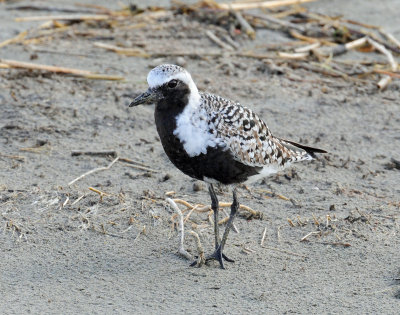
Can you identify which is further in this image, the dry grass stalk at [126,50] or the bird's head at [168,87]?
the dry grass stalk at [126,50]

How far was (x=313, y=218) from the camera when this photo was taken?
5.82 metres

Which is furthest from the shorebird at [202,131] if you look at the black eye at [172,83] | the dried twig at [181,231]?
the dried twig at [181,231]

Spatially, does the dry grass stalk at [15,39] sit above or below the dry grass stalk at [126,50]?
above

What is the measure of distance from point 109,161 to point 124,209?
1.06 m

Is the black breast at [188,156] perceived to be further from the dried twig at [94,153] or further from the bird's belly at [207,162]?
the dried twig at [94,153]

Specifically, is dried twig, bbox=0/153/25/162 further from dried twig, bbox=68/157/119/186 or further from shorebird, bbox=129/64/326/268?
shorebird, bbox=129/64/326/268

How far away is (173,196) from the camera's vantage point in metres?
6.17

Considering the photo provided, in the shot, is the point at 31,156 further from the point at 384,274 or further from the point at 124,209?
the point at 384,274

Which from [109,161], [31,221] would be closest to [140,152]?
[109,161]

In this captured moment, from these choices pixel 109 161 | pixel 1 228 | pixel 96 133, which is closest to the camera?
pixel 1 228

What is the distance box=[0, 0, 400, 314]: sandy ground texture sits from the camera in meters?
4.86

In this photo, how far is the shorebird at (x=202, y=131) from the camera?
492 centimetres

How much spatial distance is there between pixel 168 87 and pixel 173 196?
1483 millimetres

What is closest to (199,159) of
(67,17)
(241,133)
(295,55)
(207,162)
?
(207,162)
